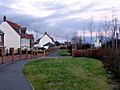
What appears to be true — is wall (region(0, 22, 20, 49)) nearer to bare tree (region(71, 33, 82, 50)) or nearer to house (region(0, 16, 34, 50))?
house (region(0, 16, 34, 50))

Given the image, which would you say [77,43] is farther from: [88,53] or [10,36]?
[88,53]

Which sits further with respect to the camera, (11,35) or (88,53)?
(11,35)

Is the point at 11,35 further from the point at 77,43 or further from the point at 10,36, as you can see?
the point at 77,43

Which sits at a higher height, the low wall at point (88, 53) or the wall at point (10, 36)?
the wall at point (10, 36)

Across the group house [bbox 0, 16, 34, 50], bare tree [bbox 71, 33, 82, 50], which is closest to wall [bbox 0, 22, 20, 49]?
house [bbox 0, 16, 34, 50]

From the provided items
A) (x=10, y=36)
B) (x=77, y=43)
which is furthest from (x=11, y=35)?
(x=77, y=43)

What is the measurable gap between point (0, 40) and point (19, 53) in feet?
44.5

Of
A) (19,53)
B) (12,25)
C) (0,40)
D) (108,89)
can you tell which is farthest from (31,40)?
(108,89)

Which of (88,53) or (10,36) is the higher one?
(10,36)

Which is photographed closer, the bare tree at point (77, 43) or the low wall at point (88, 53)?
the low wall at point (88, 53)

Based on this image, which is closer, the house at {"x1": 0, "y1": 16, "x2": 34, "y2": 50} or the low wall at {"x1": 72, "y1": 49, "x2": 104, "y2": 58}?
the low wall at {"x1": 72, "y1": 49, "x2": 104, "y2": 58}

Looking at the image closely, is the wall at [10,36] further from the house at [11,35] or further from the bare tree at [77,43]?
the bare tree at [77,43]

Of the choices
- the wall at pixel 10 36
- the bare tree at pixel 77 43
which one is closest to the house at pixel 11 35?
the wall at pixel 10 36

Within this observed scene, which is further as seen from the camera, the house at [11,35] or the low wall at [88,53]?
the house at [11,35]
